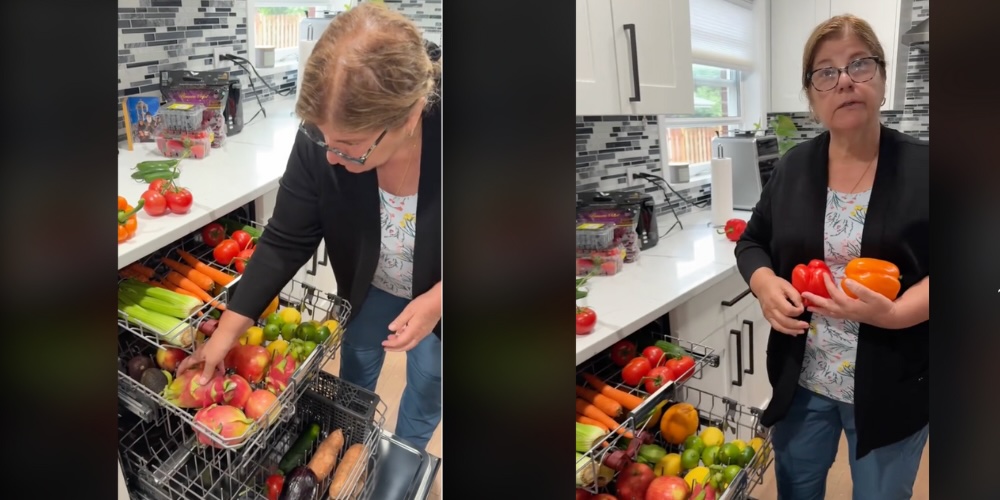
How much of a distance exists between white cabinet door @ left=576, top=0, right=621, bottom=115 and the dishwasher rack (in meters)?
0.71

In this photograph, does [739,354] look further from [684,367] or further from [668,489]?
[668,489]

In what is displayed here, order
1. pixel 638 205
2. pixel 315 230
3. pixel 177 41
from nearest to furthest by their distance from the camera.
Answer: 1. pixel 177 41
2. pixel 315 230
3. pixel 638 205

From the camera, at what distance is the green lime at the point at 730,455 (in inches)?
55.2

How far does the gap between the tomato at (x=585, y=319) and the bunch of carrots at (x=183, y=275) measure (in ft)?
2.21

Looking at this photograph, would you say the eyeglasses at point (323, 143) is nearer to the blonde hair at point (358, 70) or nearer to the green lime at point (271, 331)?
the blonde hair at point (358, 70)

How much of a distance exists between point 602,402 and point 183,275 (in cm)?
80

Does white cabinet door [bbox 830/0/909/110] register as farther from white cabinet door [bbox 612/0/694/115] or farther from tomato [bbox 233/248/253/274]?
tomato [bbox 233/248/253/274]

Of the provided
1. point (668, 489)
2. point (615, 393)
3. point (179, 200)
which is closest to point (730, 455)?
point (668, 489)

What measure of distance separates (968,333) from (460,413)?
95 centimetres

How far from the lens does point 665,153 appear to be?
1498 millimetres

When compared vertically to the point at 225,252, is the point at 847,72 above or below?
above

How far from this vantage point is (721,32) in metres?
1.41

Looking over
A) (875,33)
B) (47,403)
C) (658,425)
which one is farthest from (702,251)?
(47,403)

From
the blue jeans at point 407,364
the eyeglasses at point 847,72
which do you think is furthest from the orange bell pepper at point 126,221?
the eyeglasses at point 847,72
